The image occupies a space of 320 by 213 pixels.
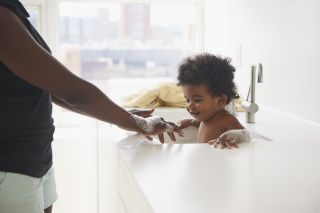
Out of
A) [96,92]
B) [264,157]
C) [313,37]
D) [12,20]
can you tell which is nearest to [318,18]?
[313,37]

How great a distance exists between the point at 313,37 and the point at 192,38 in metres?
1.49

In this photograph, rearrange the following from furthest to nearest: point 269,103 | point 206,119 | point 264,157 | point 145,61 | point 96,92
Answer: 1. point 145,61
2. point 269,103
3. point 206,119
4. point 264,157
5. point 96,92

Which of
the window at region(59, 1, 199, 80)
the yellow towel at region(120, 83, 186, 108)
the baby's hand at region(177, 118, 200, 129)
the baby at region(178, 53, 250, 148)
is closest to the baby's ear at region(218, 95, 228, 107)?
the baby at region(178, 53, 250, 148)

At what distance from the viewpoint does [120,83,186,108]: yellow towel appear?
84.8 inches

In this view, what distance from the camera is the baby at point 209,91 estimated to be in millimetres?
1673

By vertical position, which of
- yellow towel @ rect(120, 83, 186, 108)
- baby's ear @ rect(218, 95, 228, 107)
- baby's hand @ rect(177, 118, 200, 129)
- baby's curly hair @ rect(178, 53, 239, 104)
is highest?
baby's curly hair @ rect(178, 53, 239, 104)

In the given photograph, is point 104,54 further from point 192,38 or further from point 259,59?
point 259,59

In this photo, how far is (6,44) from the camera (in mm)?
856

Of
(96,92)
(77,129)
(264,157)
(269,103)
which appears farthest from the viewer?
(77,129)

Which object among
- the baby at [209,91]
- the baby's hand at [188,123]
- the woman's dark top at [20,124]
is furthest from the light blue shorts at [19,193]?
the baby's hand at [188,123]

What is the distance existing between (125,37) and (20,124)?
2058mm

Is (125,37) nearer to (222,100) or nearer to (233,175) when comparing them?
(222,100)

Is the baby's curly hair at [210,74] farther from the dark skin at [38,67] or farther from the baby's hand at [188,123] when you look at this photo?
the dark skin at [38,67]

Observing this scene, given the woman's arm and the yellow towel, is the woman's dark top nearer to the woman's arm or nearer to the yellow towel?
the woman's arm
